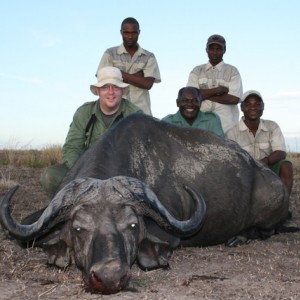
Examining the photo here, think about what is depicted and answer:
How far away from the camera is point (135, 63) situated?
29.9 feet

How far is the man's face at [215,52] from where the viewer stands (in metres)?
9.18

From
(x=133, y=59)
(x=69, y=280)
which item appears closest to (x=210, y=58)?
(x=133, y=59)

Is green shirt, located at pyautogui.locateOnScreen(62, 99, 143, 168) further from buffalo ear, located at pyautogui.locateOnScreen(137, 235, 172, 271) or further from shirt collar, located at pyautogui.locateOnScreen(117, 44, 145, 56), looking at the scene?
buffalo ear, located at pyautogui.locateOnScreen(137, 235, 172, 271)

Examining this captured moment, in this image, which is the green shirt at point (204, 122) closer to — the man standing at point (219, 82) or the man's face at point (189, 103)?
the man's face at point (189, 103)

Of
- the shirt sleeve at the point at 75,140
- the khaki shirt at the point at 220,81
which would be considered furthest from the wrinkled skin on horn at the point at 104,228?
the khaki shirt at the point at 220,81

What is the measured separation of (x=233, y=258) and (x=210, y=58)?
403cm

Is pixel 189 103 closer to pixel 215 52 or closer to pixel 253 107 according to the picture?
pixel 253 107

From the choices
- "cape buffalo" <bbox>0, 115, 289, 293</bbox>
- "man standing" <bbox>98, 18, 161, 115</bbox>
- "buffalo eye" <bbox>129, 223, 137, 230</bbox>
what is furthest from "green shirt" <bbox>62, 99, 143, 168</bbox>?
"buffalo eye" <bbox>129, 223, 137, 230</bbox>

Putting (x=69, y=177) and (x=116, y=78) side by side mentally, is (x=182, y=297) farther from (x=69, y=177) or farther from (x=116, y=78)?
(x=116, y=78)

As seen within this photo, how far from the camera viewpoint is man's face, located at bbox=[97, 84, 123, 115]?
7.16 meters

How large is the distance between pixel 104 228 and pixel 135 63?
196 inches

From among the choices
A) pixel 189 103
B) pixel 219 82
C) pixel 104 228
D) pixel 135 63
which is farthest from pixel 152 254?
pixel 219 82

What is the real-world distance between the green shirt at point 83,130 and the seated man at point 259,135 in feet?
5.98

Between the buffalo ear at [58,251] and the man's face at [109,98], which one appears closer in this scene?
the buffalo ear at [58,251]
